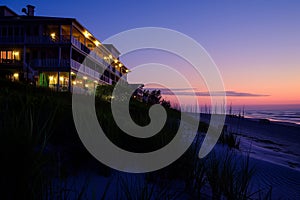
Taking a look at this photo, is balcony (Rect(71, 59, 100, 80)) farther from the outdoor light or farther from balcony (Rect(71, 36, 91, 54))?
the outdoor light

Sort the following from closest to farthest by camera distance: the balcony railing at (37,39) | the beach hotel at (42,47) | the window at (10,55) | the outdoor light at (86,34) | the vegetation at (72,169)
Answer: the vegetation at (72,169)
the beach hotel at (42,47)
the balcony railing at (37,39)
the window at (10,55)
the outdoor light at (86,34)

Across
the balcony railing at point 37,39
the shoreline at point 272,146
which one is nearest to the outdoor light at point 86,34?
the balcony railing at point 37,39

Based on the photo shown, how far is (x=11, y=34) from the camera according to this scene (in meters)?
24.4

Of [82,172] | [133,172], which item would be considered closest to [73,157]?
[82,172]

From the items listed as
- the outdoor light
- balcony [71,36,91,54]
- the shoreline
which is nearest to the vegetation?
the shoreline

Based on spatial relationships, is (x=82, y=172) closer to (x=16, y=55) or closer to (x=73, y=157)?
(x=73, y=157)

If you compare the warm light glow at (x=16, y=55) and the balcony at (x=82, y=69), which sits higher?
the warm light glow at (x=16, y=55)

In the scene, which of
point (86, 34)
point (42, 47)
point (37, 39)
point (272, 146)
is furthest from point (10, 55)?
point (272, 146)

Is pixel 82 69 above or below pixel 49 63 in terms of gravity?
below

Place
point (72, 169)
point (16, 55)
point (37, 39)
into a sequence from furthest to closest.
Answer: point (16, 55) < point (37, 39) < point (72, 169)

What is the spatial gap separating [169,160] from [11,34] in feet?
92.3

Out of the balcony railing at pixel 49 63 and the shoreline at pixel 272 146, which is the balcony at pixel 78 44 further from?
the shoreline at pixel 272 146

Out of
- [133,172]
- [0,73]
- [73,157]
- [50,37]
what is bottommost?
[133,172]

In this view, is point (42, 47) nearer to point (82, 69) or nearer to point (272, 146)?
point (82, 69)
